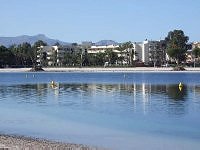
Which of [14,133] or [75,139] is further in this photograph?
[14,133]

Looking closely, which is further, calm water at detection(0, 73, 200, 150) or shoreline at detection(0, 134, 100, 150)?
calm water at detection(0, 73, 200, 150)

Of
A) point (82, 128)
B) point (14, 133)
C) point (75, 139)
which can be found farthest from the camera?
point (82, 128)

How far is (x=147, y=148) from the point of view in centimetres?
2472

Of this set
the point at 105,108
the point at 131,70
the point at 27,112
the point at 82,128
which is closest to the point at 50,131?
the point at 82,128

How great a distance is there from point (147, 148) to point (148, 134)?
167 inches

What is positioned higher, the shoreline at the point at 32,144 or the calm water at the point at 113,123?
the shoreline at the point at 32,144

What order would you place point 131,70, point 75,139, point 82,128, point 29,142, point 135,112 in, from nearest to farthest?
point 29,142 < point 75,139 < point 82,128 < point 135,112 < point 131,70

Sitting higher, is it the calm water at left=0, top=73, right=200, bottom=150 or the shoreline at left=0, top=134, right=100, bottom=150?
the shoreline at left=0, top=134, right=100, bottom=150

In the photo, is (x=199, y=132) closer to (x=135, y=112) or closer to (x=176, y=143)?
(x=176, y=143)

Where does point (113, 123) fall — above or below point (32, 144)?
below

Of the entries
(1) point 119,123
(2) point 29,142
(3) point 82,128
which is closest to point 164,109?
(1) point 119,123

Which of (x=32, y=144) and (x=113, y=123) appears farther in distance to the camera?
(x=113, y=123)

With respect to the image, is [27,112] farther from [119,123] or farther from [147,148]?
[147,148]

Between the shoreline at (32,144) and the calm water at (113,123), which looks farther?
the calm water at (113,123)
